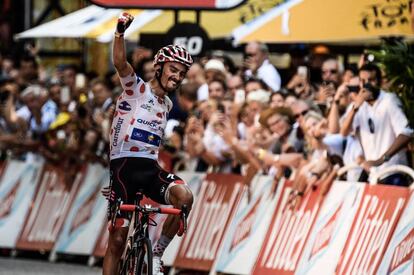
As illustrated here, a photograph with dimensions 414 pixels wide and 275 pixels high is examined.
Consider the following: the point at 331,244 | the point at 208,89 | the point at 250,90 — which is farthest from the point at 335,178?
the point at 208,89

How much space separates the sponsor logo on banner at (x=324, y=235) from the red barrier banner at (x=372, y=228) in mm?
400

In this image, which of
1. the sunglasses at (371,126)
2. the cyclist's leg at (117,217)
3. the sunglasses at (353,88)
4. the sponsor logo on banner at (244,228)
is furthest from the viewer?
the sponsor logo on banner at (244,228)

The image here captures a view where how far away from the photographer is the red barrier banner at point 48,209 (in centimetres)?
2155

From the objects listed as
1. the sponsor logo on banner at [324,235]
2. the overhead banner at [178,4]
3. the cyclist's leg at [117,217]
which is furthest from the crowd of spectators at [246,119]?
the cyclist's leg at [117,217]

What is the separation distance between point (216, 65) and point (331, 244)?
6246 millimetres

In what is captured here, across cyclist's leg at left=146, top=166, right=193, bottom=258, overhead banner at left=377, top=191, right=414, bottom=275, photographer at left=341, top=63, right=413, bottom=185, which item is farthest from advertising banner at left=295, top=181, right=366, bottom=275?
cyclist's leg at left=146, top=166, right=193, bottom=258

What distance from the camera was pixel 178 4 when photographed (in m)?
18.9

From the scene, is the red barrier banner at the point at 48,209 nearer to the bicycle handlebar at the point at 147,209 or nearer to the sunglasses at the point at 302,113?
the sunglasses at the point at 302,113

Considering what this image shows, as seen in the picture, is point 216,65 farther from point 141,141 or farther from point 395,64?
point 141,141

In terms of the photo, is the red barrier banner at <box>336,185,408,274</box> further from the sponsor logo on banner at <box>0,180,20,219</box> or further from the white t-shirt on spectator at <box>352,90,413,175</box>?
the sponsor logo on banner at <box>0,180,20,219</box>

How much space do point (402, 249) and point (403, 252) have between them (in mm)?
34

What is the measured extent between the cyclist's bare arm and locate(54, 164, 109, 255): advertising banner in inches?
281

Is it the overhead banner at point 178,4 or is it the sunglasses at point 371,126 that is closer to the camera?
the sunglasses at point 371,126

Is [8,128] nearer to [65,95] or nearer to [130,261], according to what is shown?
[65,95]
